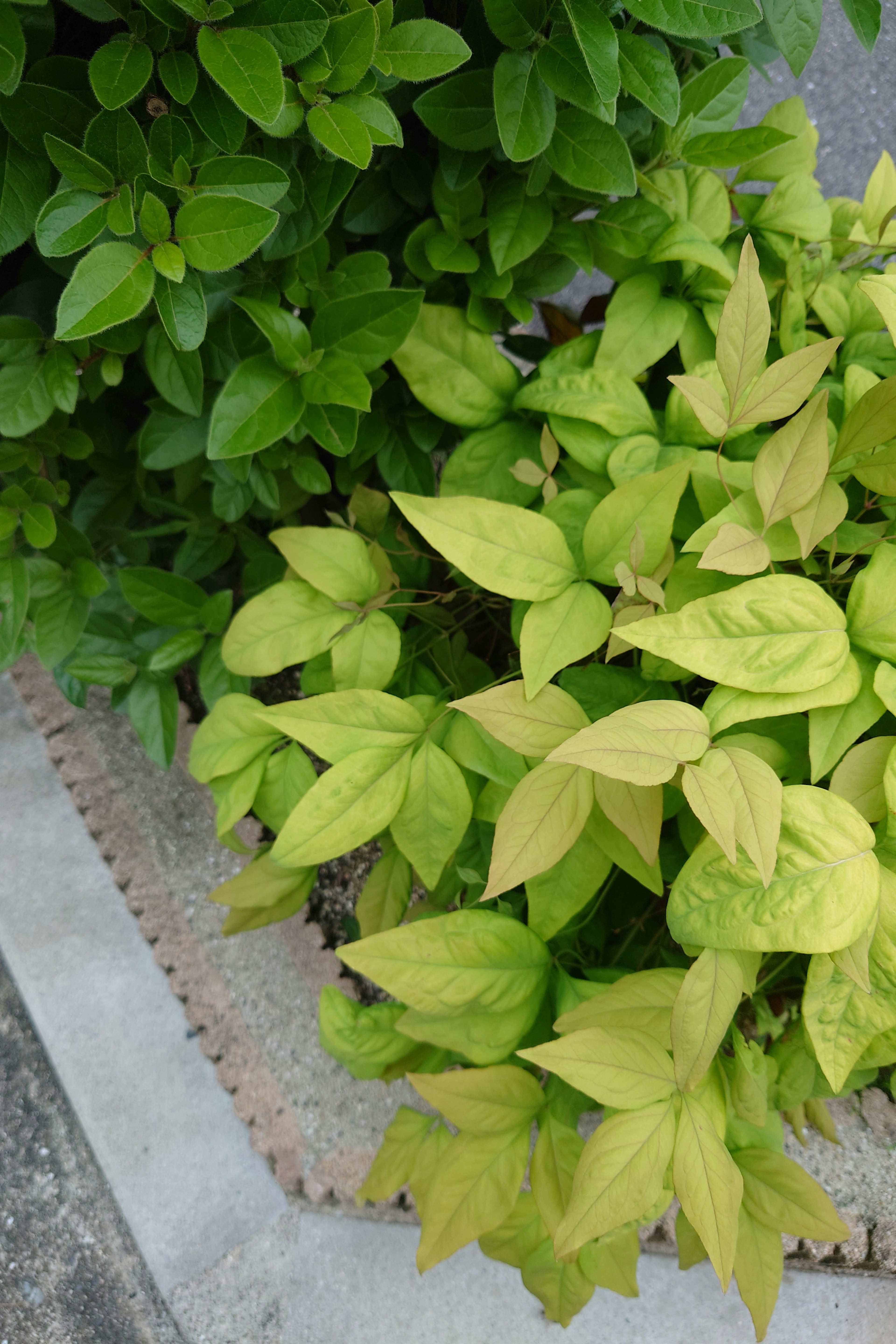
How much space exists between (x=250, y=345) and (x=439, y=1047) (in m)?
0.69

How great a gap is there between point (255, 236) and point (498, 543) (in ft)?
0.82

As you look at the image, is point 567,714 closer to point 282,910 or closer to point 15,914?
point 282,910

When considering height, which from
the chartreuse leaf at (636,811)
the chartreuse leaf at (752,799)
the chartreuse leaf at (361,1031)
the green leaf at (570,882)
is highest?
the chartreuse leaf at (752,799)

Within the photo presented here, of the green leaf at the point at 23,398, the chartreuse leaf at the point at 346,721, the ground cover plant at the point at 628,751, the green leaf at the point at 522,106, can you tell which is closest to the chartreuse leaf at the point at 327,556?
the ground cover plant at the point at 628,751

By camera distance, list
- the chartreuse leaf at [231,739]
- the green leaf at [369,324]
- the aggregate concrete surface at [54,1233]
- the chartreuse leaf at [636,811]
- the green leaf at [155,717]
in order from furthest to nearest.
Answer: the aggregate concrete surface at [54,1233], the green leaf at [155,717], the chartreuse leaf at [231,739], the green leaf at [369,324], the chartreuse leaf at [636,811]

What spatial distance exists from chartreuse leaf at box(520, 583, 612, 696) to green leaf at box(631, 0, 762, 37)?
0.37 metres

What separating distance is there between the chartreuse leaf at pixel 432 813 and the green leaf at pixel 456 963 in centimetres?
5

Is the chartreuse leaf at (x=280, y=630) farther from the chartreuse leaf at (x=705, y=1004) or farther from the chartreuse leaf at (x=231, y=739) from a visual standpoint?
the chartreuse leaf at (x=705, y=1004)

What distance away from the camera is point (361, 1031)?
0.81m

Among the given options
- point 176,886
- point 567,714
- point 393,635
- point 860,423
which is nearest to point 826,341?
point 860,423

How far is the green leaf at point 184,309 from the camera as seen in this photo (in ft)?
1.91

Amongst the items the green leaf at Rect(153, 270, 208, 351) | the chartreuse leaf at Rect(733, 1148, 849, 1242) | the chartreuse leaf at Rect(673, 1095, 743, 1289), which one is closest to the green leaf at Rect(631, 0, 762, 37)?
the green leaf at Rect(153, 270, 208, 351)

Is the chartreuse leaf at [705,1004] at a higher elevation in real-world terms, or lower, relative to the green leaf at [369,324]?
lower

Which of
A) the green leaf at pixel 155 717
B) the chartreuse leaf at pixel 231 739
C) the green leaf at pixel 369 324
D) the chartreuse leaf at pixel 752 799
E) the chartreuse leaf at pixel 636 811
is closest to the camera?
the chartreuse leaf at pixel 752 799
